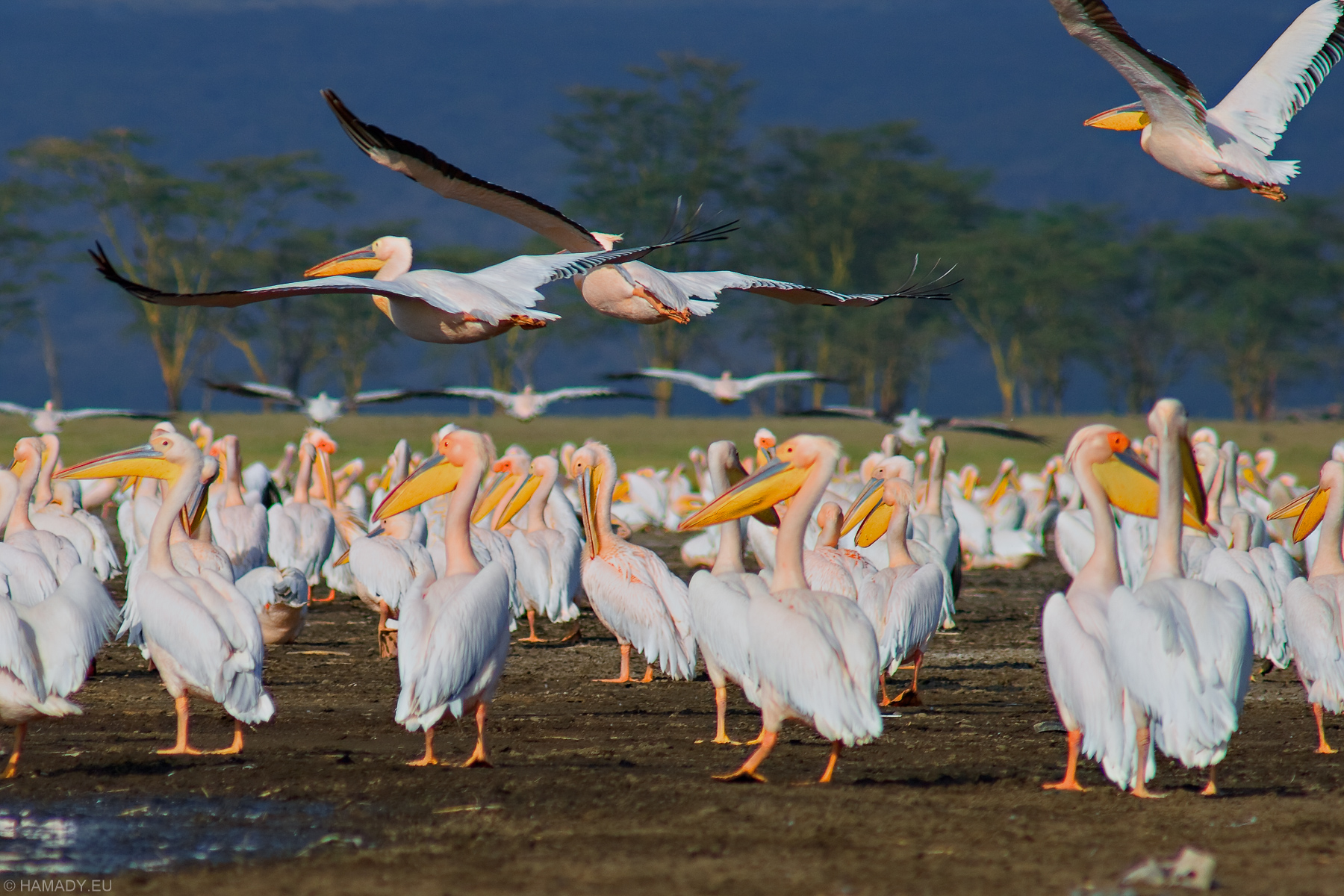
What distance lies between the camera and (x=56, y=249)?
125875 mm

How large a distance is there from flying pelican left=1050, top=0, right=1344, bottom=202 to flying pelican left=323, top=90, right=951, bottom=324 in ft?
3.38

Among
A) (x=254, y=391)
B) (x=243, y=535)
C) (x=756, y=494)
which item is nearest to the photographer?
(x=756, y=494)

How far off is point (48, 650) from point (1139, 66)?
453 cm

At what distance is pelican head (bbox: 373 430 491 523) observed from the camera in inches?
253

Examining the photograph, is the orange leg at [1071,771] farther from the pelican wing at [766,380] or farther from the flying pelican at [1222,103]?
the pelican wing at [766,380]

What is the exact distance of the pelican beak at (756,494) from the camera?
221 inches

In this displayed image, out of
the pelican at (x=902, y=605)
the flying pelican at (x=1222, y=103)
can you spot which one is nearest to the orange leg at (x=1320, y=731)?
the pelican at (x=902, y=605)

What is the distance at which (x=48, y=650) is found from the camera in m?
5.30

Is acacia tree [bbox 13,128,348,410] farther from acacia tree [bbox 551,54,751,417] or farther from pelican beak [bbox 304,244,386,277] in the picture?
pelican beak [bbox 304,244,386,277]

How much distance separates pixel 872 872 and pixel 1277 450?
27.1 meters

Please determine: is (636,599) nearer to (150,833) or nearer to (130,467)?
(130,467)

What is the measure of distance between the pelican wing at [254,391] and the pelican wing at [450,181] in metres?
4.06

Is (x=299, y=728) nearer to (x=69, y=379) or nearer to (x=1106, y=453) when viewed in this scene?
(x=1106, y=453)

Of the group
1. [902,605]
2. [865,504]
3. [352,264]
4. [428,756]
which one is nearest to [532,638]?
[865,504]
